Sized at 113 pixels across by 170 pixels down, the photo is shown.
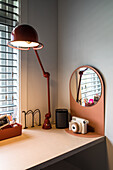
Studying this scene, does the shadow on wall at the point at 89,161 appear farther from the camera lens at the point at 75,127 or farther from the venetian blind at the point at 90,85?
the venetian blind at the point at 90,85

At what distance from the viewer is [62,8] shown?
183 centimetres

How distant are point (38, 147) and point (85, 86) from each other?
0.74 meters

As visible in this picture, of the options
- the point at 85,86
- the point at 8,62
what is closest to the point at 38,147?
the point at 85,86

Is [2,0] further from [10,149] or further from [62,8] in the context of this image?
[10,149]

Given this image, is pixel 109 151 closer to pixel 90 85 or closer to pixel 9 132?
pixel 90 85

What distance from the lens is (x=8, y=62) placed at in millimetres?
1525

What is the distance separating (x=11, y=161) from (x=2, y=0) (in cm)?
140

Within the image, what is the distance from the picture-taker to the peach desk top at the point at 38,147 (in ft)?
3.09

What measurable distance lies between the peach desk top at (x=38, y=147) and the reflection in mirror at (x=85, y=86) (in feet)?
1.19

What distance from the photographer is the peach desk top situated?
94cm

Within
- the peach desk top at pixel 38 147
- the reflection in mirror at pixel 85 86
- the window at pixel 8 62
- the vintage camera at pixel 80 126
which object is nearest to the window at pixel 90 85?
the reflection in mirror at pixel 85 86

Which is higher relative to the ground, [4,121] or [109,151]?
[4,121]

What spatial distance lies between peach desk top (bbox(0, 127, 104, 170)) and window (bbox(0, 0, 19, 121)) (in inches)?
13.2

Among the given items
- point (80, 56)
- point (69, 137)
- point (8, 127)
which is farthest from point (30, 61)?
point (69, 137)
